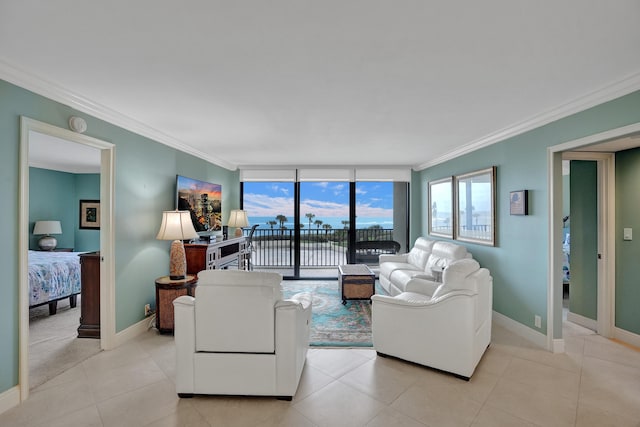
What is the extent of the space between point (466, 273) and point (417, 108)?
1649 millimetres

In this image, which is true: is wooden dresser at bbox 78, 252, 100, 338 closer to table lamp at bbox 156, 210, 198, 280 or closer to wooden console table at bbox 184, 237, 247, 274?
table lamp at bbox 156, 210, 198, 280

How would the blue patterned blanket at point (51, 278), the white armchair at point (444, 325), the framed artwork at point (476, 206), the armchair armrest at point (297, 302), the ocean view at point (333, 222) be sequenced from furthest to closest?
the ocean view at point (333, 222), the framed artwork at point (476, 206), the blue patterned blanket at point (51, 278), the white armchair at point (444, 325), the armchair armrest at point (297, 302)

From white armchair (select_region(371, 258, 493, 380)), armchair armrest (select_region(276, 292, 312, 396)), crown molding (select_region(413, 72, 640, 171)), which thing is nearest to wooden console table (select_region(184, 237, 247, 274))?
armchair armrest (select_region(276, 292, 312, 396))

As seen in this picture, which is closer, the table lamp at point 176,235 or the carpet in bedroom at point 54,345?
the carpet in bedroom at point 54,345

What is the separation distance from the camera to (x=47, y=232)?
18.3 feet

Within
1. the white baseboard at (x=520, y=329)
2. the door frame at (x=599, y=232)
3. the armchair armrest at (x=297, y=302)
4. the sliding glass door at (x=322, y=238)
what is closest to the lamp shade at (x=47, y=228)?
the sliding glass door at (x=322, y=238)

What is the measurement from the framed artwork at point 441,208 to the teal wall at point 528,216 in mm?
934

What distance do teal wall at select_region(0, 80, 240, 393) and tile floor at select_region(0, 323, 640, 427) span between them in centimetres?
51

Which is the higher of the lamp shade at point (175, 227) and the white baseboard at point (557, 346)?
the lamp shade at point (175, 227)

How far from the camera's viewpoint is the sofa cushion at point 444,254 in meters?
4.14

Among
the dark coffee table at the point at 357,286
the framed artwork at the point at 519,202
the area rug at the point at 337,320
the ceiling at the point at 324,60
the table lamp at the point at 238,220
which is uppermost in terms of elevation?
the ceiling at the point at 324,60

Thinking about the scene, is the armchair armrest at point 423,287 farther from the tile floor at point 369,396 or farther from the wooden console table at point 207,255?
the wooden console table at point 207,255

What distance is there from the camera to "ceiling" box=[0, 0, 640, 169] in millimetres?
1479

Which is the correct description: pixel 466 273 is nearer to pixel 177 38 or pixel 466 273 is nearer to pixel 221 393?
pixel 221 393
